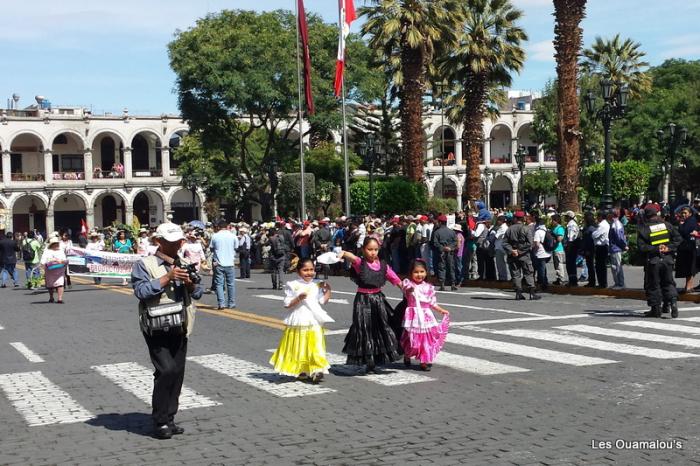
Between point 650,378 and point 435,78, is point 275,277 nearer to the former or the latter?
point 650,378

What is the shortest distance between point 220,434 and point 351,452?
1320 millimetres

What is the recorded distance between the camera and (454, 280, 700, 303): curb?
1692 cm

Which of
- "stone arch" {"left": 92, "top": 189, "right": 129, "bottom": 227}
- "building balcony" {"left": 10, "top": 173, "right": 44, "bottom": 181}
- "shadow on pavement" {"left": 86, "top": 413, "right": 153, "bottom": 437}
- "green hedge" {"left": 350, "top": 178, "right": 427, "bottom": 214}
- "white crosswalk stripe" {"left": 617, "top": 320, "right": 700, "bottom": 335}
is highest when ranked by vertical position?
"building balcony" {"left": 10, "top": 173, "right": 44, "bottom": 181}

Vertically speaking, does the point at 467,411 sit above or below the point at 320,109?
below

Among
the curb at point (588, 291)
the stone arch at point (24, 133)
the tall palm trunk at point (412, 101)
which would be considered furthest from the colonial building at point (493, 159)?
the curb at point (588, 291)

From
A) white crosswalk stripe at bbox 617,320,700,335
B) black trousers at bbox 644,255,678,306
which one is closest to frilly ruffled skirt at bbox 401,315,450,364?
white crosswalk stripe at bbox 617,320,700,335

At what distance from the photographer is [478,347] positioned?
38.8ft

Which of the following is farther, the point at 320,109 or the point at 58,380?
the point at 320,109

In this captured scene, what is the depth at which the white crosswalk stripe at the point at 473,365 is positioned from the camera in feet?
32.8

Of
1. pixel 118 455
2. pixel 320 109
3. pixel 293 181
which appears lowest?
pixel 118 455

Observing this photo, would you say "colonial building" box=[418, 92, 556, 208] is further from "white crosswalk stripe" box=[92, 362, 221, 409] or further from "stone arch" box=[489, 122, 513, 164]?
"white crosswalk stripe" box=[92, 362, 221, 409]

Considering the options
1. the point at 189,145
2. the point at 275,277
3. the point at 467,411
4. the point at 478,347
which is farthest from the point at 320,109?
the point at 467,411

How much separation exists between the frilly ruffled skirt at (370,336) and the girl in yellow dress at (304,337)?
0.39 m

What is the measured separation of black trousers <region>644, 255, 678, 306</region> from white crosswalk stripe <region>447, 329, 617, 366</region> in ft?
11.5
